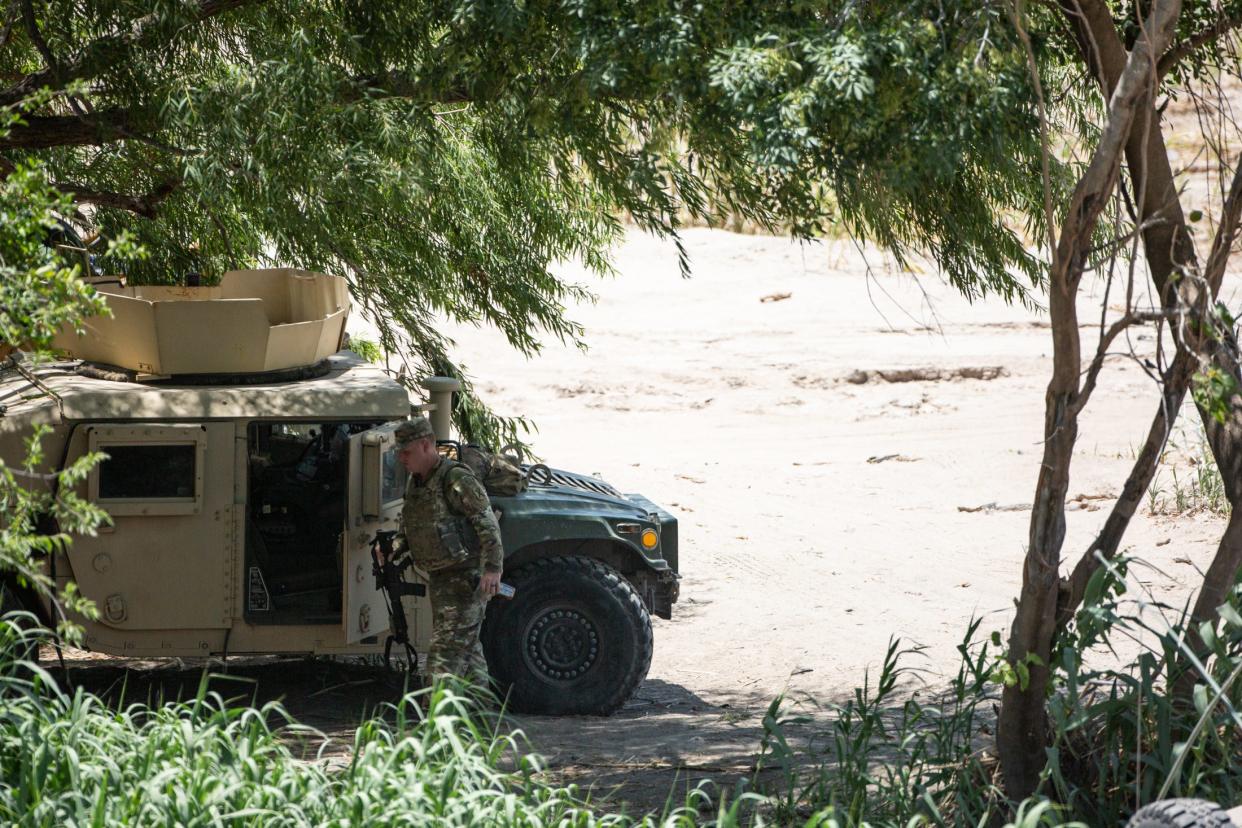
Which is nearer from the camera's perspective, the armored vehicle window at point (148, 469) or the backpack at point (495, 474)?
the armored vehicle window at point (148, 469)

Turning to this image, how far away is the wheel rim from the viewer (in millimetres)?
6910

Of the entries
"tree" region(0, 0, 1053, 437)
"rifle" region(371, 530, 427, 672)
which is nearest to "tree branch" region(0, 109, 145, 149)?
"tree" region(0, 0, 1053, 437)

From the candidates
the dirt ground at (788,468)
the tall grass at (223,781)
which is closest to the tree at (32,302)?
the tall grass at (223,781)

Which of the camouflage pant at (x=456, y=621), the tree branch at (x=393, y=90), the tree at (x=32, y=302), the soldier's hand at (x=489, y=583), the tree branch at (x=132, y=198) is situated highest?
the tree branch at (x=393, y=90)

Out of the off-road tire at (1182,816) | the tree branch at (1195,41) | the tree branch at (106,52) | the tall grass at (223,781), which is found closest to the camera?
the off-road tire at (1182,816)

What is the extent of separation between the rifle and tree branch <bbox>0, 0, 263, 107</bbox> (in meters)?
2.58

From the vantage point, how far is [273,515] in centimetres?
710

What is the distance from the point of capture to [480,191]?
351 inches

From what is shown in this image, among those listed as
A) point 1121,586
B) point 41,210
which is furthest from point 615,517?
point 41,210

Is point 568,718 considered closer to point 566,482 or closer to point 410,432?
point 566,482

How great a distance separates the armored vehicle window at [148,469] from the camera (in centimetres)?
630

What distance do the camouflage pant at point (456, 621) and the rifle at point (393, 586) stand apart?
0.65 feet

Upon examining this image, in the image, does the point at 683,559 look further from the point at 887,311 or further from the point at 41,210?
the point at 887,311

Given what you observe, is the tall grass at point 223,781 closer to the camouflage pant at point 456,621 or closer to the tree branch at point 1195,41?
the camouflage pant at point 456,621
